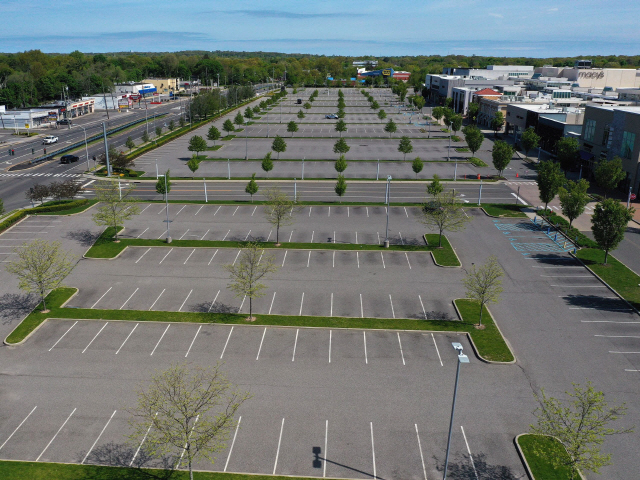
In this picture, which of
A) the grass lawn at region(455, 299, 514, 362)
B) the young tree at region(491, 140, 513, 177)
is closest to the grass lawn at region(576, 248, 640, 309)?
the grass lawn at region(455, 299, 514, 362)

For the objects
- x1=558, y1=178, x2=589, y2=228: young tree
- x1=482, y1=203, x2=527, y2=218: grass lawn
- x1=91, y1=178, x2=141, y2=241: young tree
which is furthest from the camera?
x1=482, y1=203, x2=527, y2=218: grass lawn

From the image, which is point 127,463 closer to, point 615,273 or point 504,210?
point 615,273

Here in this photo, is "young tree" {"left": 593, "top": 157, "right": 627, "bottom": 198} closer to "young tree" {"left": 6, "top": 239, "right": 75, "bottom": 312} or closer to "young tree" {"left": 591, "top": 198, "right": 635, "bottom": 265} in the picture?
"young tree" {"left": 591, "top": 198, "right": 635, "bottom": 265}

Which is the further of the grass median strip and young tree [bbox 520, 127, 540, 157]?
young tree [bbox 520, 127, 540, 157]

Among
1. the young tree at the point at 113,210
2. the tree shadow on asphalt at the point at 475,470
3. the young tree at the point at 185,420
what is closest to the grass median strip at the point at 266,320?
the young tree at the point at 185,420

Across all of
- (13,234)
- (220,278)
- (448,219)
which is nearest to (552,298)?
(448,219)

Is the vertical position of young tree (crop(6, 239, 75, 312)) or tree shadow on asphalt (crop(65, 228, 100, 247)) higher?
young tree (crop(6, 239, 75, 312))

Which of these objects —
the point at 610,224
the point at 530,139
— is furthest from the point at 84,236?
the point at 530,139

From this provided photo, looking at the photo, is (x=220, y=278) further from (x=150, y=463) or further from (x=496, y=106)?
(x=496, y=106)
